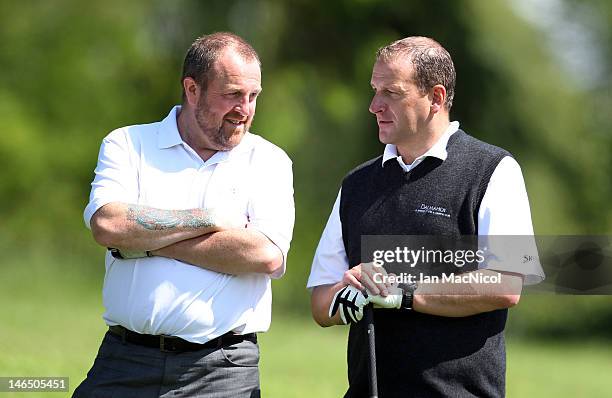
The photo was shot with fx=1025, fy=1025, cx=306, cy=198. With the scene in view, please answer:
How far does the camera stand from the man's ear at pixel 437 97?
13.9ft

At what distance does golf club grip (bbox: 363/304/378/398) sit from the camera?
402cm

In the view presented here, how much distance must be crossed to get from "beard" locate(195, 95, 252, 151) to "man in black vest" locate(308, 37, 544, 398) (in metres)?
0.57

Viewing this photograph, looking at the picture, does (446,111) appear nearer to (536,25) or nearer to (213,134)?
(213,134)

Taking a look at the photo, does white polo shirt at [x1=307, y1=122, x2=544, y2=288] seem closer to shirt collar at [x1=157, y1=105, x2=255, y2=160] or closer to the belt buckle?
shirt collar at [x1=157, y1=105, x2=255, y2=160]

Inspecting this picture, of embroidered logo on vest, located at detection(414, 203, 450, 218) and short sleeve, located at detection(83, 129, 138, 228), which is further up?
short sleeve, located at detection(83, 129, 138, 228)

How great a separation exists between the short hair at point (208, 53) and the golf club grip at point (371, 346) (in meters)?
1.22

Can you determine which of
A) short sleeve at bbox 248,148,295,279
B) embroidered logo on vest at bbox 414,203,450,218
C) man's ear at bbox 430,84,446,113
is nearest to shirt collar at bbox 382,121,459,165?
man's ear at bbox 430,84,446,113

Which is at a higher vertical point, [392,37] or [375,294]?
[392,37]

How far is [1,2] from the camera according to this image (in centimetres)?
2361

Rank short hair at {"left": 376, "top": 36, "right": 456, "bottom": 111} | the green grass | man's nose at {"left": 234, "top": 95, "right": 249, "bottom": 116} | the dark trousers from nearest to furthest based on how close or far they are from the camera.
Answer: short hair at {"left": 376, "top": 36, "right": 456, "bottom": 111} → the dark trousers → man's nose at {"left": 234, "top": 95, "right": 249, "bottom": 116} → the green grass

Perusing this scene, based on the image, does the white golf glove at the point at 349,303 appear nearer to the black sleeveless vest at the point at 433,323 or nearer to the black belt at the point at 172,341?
the black sleeveless vest at the point at 433,323

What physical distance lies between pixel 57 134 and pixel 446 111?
20.1 metres

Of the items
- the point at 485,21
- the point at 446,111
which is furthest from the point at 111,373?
the point at 485,21

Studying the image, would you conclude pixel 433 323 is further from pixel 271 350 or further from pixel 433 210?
pixel 271 350
